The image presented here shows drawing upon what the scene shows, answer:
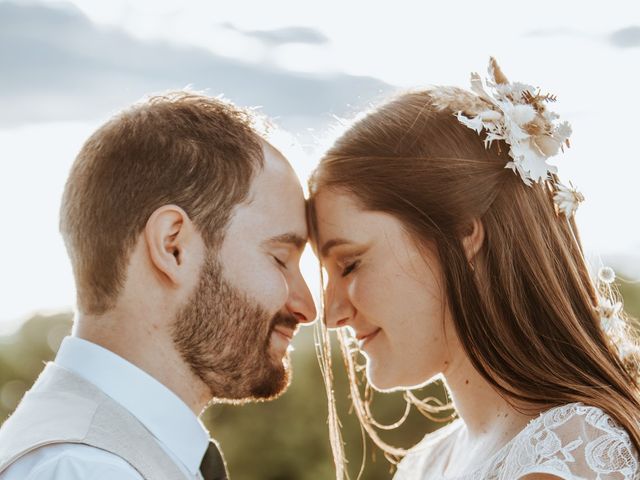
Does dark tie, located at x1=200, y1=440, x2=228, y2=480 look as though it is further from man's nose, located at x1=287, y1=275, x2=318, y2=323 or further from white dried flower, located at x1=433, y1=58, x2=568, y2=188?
white dried flower, located at x1=433, y1=58, x2=568, y2=188

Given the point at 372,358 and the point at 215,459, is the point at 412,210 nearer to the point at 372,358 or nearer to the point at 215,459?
the point at 372,358

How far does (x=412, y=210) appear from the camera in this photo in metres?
3.14

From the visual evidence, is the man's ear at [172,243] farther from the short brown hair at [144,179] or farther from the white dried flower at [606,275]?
the white dried flower at [606,275]

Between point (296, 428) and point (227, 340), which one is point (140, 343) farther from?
point (296, 428)

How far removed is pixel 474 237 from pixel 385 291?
352mm

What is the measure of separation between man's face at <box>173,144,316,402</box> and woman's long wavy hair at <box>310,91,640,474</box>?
23 centimetres

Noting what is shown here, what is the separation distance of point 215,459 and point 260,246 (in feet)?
2.37

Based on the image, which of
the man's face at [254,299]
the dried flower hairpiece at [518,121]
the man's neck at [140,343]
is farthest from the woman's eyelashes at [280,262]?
the dried flower hairpiece at [518,121]

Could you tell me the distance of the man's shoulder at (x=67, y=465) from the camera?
88.3 inches

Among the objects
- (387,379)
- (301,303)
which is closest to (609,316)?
(387,379)

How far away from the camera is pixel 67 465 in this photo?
2250 mm

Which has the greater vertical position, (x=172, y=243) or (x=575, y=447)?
(x=172, y=243)

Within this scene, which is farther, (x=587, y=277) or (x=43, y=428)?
(x=587, y=277)

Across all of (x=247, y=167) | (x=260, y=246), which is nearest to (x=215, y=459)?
(x=260, y=246)
